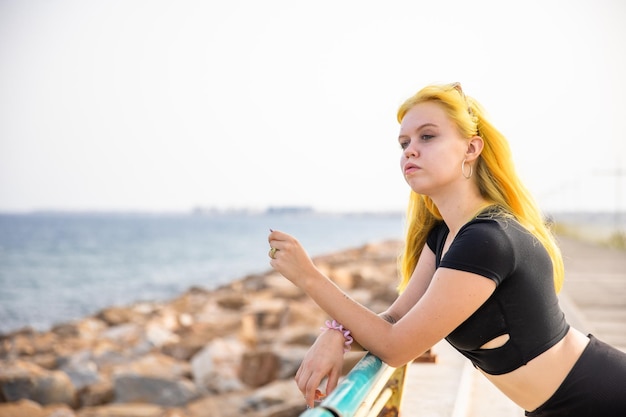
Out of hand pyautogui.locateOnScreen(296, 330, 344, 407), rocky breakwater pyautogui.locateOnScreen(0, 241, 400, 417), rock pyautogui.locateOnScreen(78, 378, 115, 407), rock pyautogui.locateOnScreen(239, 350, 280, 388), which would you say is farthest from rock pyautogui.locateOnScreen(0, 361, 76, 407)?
hand pyautogui.locateOnScreen(296, 330, 344, 407)

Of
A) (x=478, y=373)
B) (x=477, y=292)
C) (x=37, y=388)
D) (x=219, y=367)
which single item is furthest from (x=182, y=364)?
(x=477, y=292)

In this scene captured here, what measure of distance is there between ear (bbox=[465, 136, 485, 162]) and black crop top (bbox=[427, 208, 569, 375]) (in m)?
0.17

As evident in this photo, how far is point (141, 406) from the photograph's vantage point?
605 cm

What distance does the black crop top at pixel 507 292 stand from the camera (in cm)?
156

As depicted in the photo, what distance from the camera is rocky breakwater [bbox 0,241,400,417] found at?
237 inches

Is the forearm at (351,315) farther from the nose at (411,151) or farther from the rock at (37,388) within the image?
the rock at (37,388)

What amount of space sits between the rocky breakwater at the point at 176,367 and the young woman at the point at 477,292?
12.0ft

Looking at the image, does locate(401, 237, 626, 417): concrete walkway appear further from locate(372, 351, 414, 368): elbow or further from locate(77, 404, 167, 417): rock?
locate(77, 404, 167, 417): rock

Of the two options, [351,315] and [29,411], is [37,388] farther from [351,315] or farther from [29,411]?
[351,315]

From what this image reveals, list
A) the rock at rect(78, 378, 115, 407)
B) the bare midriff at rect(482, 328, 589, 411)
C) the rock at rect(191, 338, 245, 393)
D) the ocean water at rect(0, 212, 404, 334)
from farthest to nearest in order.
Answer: the ocean water at rect(0, 212, 404, 334), the rock at rect(78, 378, 115, 407), the rock at rect(191, 338, 245, 393), the bare midriff at rect(482, 328, 589, 411)

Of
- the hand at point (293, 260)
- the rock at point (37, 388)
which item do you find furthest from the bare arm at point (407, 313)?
the rock at point (37, 388)

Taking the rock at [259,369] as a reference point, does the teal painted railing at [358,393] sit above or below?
above

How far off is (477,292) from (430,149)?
45 cm

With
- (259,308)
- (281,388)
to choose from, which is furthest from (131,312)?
(281,388)
